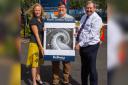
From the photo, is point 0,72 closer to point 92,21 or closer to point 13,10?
point 13,10

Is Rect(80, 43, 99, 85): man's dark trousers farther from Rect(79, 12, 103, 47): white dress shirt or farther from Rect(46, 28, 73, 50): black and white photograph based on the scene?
Rect(46, 28, 73, 50): black and white photograph

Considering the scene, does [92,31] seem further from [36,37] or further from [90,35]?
[36,37]

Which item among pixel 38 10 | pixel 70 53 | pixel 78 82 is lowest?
pixel 78 82

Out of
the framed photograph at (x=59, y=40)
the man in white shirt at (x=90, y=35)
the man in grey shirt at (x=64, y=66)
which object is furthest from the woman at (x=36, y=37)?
the man in white shirt at (x=90, y=35)

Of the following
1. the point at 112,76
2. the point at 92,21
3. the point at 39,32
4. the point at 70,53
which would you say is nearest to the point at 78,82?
the point at 70,53

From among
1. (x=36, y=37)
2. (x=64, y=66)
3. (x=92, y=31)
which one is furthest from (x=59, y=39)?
(x=92, y=31)

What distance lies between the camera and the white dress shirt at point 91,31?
176 inches

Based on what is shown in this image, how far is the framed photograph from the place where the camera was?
198 inches

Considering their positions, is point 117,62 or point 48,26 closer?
point 117,62

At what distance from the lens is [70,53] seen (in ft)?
16.6

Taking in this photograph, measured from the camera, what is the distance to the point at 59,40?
5039 millimetres

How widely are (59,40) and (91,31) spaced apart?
74 centimetres

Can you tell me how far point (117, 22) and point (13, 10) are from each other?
0.25m

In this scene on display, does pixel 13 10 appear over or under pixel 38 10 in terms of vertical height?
under
